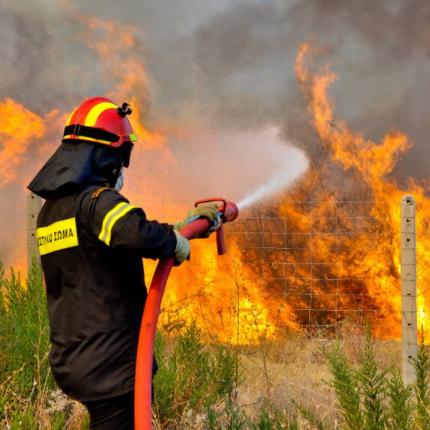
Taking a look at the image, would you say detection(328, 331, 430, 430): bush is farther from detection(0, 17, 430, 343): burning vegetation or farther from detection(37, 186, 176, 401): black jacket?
detection(0, 17, 430, 343): burning vegetation

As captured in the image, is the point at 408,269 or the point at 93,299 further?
the point at 408,269

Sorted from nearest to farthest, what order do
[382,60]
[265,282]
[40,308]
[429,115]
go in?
[40,308], [265,282], [429,115], [382,60]

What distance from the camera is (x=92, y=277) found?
2.28 metres

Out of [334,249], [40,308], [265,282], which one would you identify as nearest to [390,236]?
[334,249]

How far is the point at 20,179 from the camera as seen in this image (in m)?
12.6

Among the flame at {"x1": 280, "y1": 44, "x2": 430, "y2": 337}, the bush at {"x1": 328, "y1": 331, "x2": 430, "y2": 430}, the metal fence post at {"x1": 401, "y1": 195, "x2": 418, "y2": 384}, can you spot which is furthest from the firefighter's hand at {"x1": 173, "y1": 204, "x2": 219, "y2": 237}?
the flame at {"x1": 280, "y1": 44, "x2": 430, "y2": 337}

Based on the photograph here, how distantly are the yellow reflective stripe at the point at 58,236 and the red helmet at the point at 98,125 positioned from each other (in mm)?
380

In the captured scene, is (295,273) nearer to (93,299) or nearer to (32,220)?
(32,220)

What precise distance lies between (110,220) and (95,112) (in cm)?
61

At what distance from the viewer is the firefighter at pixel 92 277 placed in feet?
7.36

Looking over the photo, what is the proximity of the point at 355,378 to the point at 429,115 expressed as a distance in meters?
11.1

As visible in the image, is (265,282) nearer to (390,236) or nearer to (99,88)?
(390,236)

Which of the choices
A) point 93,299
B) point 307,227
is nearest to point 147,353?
point 93,299

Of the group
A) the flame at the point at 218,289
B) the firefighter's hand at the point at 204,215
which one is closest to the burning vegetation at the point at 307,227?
the flame at the point at 218,289
